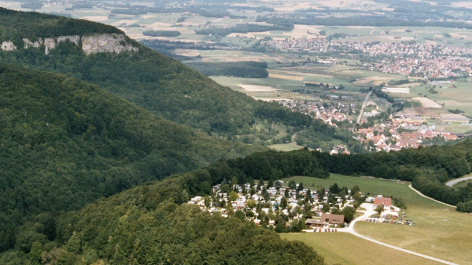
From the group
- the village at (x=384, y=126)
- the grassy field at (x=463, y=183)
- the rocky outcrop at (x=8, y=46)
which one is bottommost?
the village at (x=384, y=126)

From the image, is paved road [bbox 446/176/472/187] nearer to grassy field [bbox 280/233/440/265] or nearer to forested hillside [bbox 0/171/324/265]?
forested hillside [bbox 0/171/324/265]

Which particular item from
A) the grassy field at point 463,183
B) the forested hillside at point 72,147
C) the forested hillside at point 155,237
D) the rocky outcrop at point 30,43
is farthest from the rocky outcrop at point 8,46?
the grassy field at point 463,183

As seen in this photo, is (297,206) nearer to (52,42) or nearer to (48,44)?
(52,42)

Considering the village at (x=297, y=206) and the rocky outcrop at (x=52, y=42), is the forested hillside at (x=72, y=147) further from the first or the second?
the rocky outcrop at (x=52, y=42)

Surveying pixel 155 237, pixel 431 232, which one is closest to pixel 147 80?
pixel 155 237

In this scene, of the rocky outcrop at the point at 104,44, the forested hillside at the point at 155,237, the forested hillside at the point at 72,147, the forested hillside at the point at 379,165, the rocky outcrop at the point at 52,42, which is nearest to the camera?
the forested hillside at the point at 155,237

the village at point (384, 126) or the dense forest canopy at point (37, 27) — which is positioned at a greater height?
the dense forest canopy at point (37, 27)
